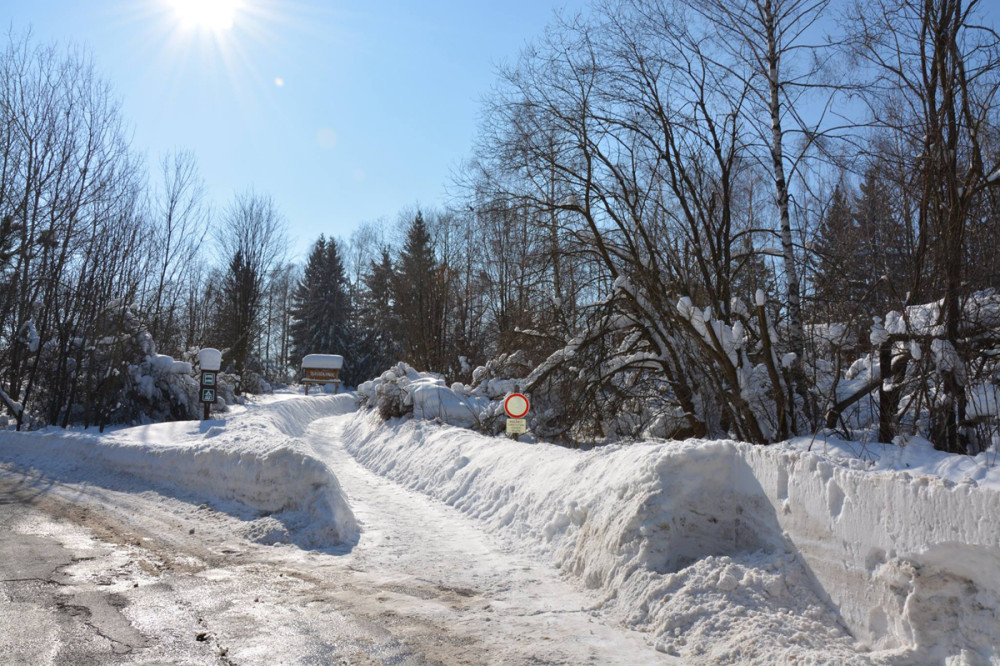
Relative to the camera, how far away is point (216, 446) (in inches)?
412

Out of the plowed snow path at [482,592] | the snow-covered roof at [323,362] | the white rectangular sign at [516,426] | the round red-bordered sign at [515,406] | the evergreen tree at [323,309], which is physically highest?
the evergreen tree at [323,309]

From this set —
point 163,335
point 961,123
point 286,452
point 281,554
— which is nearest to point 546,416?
point 286,452

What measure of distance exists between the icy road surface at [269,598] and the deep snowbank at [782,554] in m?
0.45

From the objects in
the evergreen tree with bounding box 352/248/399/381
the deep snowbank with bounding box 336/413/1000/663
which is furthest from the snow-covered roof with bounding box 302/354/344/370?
the deep snowbank with bounding box 336/413/1000/663

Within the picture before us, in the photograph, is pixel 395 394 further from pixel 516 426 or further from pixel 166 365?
pixel 516 426

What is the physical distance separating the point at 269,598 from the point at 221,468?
498cm

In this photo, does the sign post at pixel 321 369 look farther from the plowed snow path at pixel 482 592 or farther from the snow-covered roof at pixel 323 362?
the plowed snow path at pixel 482 592

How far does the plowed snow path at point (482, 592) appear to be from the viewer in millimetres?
4641

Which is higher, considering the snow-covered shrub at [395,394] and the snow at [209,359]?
the snow at [209,359]

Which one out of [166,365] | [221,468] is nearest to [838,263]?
[221,468]

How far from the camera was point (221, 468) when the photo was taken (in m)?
9.95

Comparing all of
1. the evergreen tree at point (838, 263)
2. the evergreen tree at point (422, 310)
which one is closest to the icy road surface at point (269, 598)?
the evergreen tree at point (838, 263)

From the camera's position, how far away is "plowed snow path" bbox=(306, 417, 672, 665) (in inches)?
183

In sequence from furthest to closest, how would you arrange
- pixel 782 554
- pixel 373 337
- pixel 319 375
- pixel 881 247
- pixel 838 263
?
pixel 373 337 → pixel 319 375 → pixel 838 263 → pixel 881 247 → pixel 782 554
